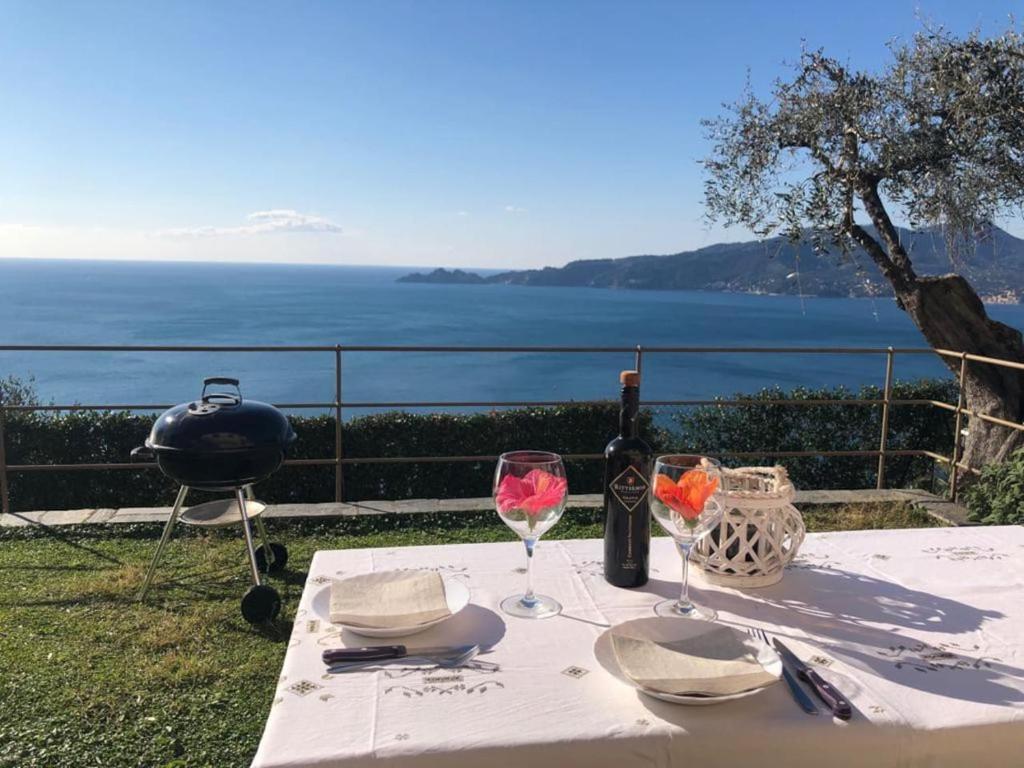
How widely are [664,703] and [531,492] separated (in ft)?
1.31

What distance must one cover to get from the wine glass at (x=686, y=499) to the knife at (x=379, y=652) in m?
0.37

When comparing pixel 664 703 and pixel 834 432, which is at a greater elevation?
pixel 664 703

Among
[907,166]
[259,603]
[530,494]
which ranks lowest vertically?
[259,603]

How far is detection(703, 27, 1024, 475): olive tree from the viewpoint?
5.05 metres

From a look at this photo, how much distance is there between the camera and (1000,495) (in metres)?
3.79

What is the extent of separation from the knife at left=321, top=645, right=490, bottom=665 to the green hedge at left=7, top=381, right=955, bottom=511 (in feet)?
13.0

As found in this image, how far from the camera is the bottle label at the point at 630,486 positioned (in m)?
1.32

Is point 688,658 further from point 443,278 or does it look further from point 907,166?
point 443,278

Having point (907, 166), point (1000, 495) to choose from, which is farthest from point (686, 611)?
point (907, 166)

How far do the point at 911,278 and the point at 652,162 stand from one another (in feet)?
30.2

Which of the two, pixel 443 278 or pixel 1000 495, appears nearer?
pixel 1000 495

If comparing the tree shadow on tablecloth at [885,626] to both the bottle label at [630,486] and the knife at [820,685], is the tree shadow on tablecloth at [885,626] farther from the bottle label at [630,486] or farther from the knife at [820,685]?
the bottle label at [630,486]

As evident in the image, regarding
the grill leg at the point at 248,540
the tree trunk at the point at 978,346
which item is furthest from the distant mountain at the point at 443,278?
the grill leg at the point at 248,540

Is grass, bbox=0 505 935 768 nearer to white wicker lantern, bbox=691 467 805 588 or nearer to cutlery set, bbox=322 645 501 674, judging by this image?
cutlery set, bbox=322 645 501 674
